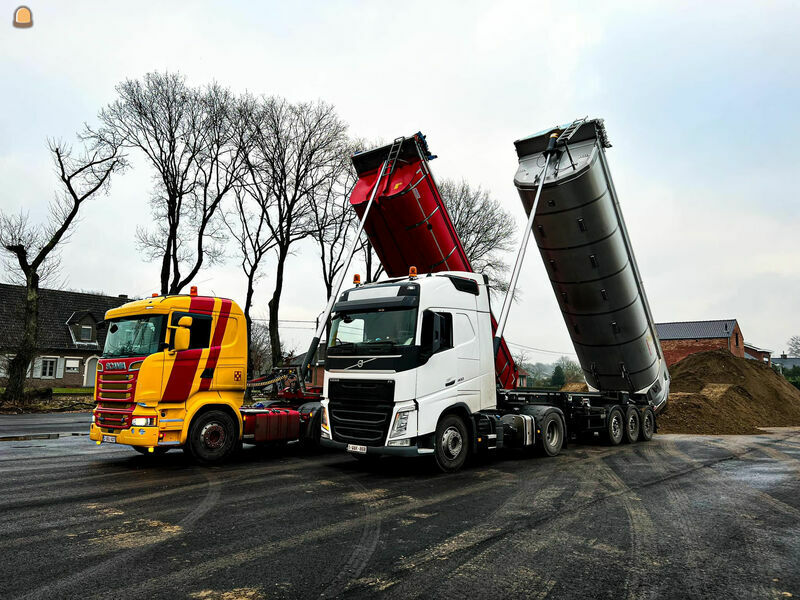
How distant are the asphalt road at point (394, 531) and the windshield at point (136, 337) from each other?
75.9 inches

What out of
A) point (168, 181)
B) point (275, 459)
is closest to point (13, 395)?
point (168, 181)

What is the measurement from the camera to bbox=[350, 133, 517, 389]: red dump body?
10914 mm

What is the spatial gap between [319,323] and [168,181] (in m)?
18.2

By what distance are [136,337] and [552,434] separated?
7.90m

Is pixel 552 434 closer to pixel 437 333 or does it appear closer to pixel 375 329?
pixel 437 333

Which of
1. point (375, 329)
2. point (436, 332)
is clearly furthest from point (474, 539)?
point (375, 329)

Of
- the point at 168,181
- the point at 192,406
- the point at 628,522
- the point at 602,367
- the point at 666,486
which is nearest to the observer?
the point at 628,522

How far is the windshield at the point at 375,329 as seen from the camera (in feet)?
Result: 29.3

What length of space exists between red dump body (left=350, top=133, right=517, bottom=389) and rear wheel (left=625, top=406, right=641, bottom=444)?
13.0 ft

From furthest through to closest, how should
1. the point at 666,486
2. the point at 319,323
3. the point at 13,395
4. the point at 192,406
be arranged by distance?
the point at 13,395 < the point at 319,323 < the point at 192,406 < the point at 666,486

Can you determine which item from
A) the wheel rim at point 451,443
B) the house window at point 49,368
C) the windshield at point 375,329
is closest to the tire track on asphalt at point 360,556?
the wheel rim at point 451,443

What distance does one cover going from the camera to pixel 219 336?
10109 mm

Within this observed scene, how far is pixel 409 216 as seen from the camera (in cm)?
1102

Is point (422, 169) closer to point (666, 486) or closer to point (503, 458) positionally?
point (503, 458)
